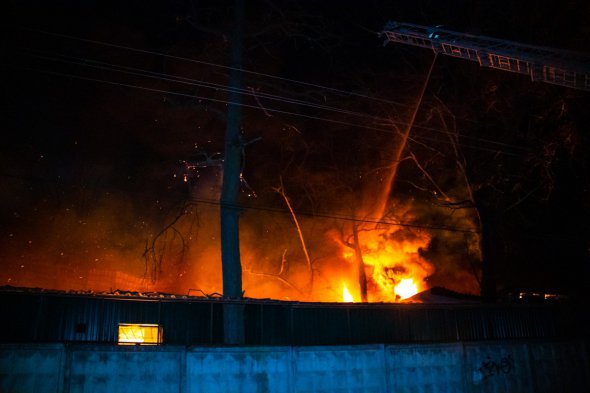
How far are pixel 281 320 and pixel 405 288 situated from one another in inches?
631

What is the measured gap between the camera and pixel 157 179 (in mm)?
24828

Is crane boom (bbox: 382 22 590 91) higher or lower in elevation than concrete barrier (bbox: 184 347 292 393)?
higher

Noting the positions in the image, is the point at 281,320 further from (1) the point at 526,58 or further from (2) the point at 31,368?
(1) the point at 526,58

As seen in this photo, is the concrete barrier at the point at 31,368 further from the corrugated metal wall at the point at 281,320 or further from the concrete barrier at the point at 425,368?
the concrete barrier at the point at 425,368

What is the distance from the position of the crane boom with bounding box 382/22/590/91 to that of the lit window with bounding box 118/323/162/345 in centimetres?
1117

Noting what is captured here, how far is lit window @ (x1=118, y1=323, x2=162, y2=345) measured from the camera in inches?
460

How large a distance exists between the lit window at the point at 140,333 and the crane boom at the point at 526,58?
11.2 metres

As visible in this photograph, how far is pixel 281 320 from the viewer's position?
42.9 ft

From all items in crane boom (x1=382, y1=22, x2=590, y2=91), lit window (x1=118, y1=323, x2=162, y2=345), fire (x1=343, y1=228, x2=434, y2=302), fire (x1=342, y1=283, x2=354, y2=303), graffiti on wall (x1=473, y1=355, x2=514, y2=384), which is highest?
crane boom (x1=382, y1=22, x2=590, y2=91)

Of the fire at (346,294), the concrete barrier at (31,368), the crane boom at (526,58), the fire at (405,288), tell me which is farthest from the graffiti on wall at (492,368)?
the fire at (346,294)

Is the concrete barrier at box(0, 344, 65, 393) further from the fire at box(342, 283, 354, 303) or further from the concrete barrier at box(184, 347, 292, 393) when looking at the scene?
the fire at box(342, 283, 354, 303)

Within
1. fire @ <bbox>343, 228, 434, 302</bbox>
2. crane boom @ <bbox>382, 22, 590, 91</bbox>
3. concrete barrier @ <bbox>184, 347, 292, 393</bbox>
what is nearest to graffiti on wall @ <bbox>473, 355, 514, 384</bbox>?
concrete barrier @ <bbox>184, 347, 292, 393</bbox>

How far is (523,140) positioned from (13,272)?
23.1 meters

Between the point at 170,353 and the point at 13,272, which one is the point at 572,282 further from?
the point at 13,272
